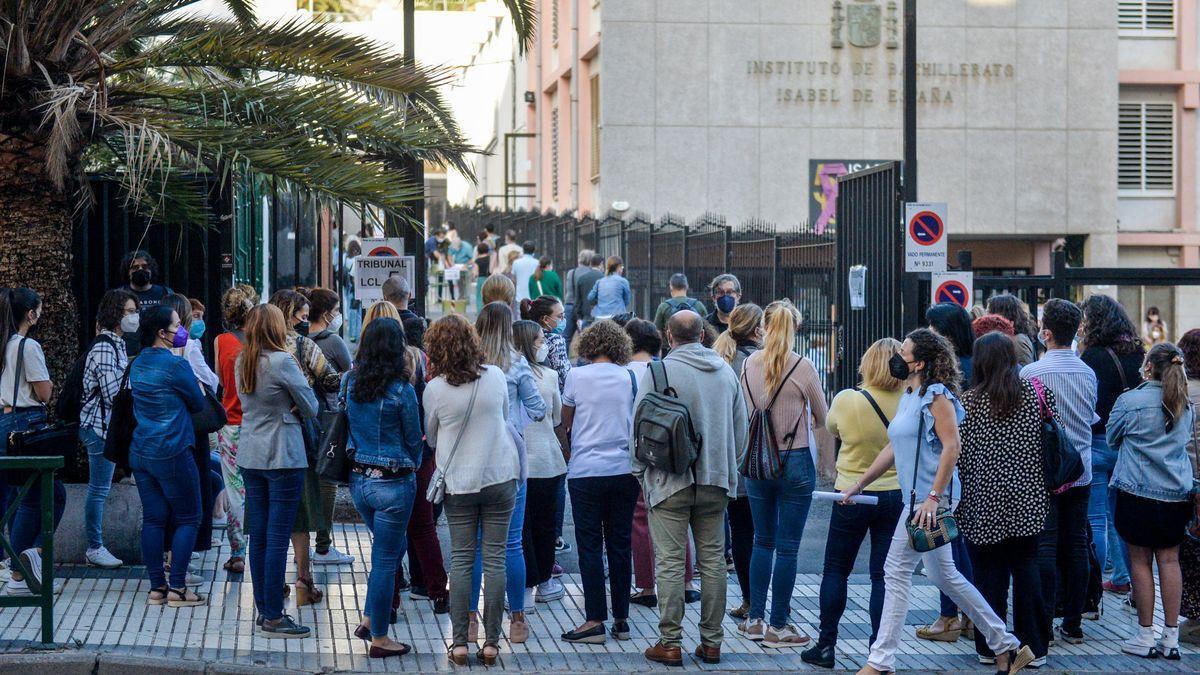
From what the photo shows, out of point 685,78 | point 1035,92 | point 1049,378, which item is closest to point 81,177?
point 1049,378

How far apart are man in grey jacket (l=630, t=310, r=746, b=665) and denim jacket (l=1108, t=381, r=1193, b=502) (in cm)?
224

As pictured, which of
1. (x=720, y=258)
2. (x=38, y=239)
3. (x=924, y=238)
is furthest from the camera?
(x=720, y=258)

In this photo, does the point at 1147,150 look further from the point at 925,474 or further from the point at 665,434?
the point at 665,434

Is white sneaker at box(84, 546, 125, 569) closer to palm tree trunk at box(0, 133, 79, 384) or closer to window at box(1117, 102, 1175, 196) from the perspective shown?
palm tree trunk at box(0, 133, 79, 384)

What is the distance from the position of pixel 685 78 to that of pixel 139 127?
20.7 metres

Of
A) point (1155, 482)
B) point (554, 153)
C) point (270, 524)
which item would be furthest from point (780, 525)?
point (554, 153)

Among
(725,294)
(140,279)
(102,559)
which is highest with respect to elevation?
(140,279)

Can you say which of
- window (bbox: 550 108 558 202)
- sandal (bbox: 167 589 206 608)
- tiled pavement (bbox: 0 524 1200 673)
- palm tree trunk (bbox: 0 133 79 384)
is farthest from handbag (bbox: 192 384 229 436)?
window (bbox: 550 108 558 202)

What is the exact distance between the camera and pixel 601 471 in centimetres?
802

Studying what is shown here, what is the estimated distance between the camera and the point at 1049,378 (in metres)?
8.12

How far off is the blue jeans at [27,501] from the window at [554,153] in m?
29.8

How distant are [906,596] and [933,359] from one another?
124cm

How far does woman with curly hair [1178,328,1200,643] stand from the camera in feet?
26.3

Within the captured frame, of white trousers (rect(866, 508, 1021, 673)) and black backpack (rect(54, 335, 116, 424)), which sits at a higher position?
black backpack (rect(54, 335, 116, 424))
